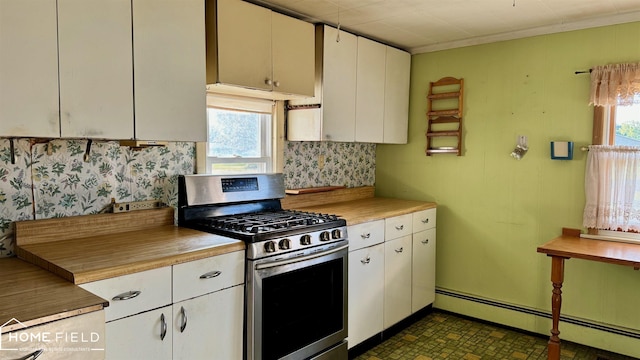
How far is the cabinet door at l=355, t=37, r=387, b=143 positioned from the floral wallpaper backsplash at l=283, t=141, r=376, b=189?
394mm

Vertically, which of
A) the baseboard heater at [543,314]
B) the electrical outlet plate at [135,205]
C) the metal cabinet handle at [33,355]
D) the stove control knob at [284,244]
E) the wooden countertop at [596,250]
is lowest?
the baseboard heater at [543,314]

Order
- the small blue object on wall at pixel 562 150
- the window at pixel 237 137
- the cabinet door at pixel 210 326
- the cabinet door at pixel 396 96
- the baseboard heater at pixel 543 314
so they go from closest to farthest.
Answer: the cabinet door at pixel 210 326, the window at pixel 237 137, the baseboard heater at pixel 543 314, the small blue object on wall at pixel 562 150, the cabinet door at pixel 396 96

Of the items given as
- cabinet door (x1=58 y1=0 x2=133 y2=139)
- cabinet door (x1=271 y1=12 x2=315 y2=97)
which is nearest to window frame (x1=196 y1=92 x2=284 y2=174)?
cabinet door (x1=271 y1=12 x2=315 y2=97)

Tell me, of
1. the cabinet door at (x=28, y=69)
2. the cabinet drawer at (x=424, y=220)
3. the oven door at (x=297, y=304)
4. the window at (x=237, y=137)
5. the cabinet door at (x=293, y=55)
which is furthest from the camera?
the cabinet drawer at (x=424, y=220)

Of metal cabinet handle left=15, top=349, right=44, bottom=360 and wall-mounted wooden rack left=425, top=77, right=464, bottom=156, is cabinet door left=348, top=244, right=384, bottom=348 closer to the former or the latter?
wall-mounted wooden rack left=425, top=77, right=464, bottom=156

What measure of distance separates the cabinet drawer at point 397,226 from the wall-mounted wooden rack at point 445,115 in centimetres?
76

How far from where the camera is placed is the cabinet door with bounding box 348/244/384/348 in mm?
2852

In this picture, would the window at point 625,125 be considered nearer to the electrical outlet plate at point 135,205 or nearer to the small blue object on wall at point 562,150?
the small blue object on wall at point 562,150

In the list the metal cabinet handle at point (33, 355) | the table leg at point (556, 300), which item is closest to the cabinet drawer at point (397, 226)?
the table leg at point (556, 300)

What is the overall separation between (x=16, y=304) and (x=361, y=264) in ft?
6.37

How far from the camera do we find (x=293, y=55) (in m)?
2.77

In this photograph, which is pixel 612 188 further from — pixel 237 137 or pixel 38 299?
pixel 38 299

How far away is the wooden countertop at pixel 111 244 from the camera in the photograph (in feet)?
5.58

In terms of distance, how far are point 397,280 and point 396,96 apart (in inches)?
58.8
